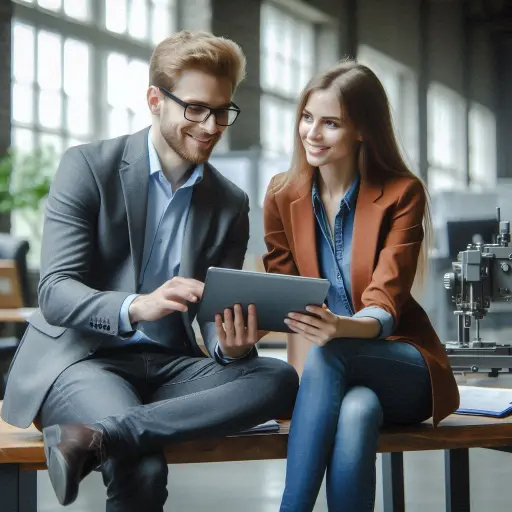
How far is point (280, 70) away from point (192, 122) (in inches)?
338

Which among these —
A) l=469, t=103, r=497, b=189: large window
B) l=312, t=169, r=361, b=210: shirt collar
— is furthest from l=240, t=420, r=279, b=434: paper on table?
l=469, t=103, r=497, b=189: large window

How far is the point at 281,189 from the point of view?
2.04 m

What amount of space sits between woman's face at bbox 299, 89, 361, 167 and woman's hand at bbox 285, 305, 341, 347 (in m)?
0.40

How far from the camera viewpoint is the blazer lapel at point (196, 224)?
1.93 meters

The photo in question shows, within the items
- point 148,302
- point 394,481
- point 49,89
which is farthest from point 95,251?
point 49,89

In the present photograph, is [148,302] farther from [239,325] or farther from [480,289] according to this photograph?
[480,289]

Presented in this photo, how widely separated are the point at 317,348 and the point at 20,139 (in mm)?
6732

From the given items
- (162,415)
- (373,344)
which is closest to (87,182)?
(162,415)

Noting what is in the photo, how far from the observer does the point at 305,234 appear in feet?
6.51

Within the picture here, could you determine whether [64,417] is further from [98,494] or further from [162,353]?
[98,494]

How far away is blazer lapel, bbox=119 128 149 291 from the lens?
6.19 ft

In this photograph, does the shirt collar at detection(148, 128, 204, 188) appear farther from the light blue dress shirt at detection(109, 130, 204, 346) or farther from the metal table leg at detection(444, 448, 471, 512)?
the metal table leg at detection(444, 448, 471, 512)

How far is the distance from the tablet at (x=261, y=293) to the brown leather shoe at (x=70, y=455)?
12.0 inches

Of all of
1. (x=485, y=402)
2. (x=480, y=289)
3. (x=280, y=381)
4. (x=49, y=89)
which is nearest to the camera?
(x=280, y=381)
